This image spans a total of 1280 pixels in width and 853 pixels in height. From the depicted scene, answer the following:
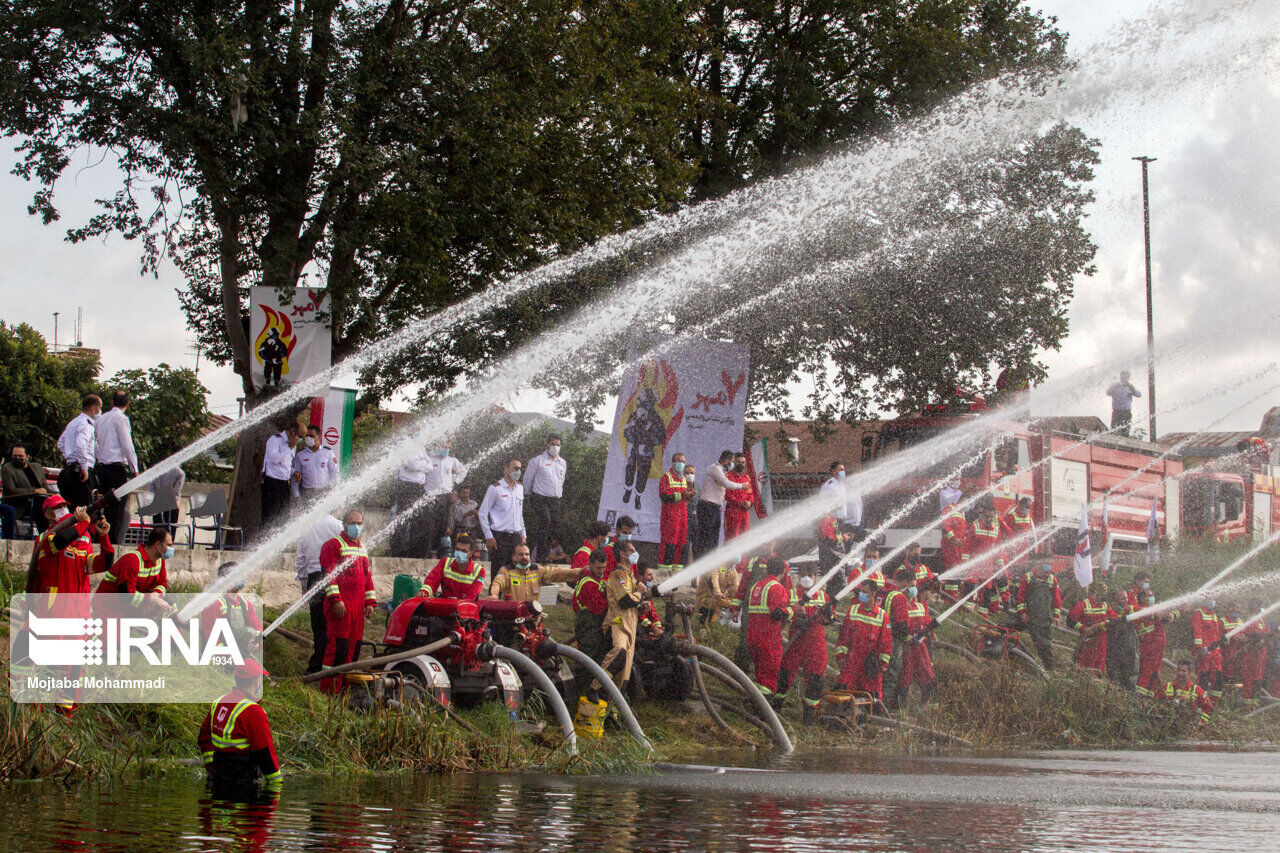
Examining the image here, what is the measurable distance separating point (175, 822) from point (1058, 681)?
14.3m

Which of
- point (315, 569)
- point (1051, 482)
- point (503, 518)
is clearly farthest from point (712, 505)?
point (1051, 482)

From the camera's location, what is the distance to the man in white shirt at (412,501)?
65.3 ft

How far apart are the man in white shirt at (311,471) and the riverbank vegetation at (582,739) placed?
7.33ft

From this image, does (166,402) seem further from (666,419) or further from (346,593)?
(346,593)

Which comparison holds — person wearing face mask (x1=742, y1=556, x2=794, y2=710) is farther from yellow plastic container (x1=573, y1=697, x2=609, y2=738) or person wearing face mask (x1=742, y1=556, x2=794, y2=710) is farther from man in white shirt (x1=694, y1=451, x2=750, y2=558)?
man in white shirt (x1=694, y1=451, x2=750, y2=558)

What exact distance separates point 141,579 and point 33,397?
77.1 feet

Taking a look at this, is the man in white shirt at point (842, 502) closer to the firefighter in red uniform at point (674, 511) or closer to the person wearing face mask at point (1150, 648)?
the firefighter in red uniform at point (674, 511)

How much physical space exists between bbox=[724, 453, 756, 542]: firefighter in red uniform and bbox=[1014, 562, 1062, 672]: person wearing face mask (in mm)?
4521

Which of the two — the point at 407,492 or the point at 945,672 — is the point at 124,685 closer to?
the point at 407,492

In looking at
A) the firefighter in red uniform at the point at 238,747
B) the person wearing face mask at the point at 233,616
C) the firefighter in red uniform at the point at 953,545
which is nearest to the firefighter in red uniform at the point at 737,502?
the firefighter in red uniform at the point at 953,545

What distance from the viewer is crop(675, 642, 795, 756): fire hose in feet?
51.8

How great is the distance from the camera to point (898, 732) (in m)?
17.3

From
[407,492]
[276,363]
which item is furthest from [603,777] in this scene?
[276,363]

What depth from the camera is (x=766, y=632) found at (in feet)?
56.2
